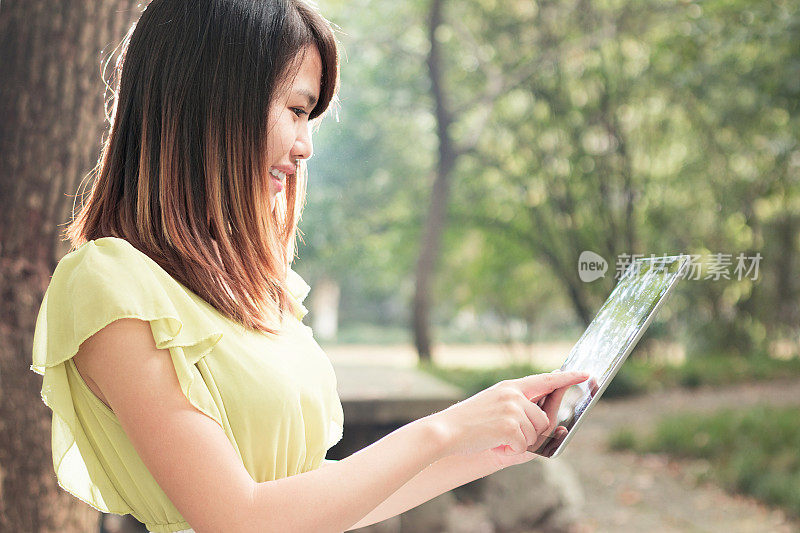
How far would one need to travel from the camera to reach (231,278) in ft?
2.70

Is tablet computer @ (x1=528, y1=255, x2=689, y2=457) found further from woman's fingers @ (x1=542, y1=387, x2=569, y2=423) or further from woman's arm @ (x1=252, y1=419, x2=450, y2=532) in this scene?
woman's arm @ (x1=252, y1=419, x2=450, y2=532)

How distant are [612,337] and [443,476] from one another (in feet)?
0.86

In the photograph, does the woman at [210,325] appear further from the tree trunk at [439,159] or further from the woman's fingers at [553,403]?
the tree trunk at [439,159]

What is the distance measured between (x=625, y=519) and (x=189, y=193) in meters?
3.49

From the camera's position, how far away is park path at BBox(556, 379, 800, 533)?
369 cm

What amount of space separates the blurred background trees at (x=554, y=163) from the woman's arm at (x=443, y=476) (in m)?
5.57

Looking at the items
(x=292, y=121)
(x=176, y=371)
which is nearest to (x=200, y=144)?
(x=292, y=121)

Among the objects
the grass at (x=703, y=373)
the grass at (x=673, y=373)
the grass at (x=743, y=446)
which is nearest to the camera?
the grass at (x=743, y=446)

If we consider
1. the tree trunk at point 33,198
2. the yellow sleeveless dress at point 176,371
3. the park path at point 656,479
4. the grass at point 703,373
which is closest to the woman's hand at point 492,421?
the yellow sleeveless dress at point 176,371

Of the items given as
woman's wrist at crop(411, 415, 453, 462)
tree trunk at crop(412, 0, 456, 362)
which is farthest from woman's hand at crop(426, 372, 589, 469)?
tree trunk at crop(412, 0, 456, 362)

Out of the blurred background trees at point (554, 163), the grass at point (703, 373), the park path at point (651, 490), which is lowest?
the grass at point (703, 373)

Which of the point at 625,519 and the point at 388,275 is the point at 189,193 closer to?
the point at 625,519

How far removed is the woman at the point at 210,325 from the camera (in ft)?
2.27

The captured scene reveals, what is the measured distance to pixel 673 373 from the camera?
263 inches
